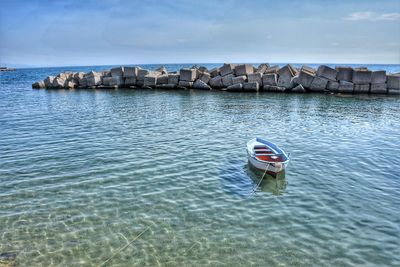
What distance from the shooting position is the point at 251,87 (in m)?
35.5

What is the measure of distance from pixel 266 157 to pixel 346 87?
25.1 metres

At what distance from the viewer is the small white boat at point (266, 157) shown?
438 inches

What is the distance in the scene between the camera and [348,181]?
11195mm

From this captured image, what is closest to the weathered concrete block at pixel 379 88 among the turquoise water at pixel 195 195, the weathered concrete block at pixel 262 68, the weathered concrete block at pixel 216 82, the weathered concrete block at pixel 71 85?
the weathered concrete block at pixel 262 68

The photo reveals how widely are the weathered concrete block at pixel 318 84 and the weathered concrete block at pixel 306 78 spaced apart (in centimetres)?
31

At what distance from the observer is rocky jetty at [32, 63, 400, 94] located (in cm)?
3341

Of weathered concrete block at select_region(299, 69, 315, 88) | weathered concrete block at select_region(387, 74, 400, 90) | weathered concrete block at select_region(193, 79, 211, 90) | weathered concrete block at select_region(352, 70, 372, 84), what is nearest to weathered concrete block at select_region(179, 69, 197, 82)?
weathered concrete block at select_region(193, 79, 211, 90)

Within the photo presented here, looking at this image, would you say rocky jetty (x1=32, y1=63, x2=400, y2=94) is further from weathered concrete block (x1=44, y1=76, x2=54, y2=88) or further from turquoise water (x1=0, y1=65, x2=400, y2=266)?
turquoise water (x1=0, y1=65, x2=400, y2=266)

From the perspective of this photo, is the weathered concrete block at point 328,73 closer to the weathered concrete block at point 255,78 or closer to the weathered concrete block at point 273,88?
the weathered concrete block at point 273,88

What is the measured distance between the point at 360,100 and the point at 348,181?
2136 cm

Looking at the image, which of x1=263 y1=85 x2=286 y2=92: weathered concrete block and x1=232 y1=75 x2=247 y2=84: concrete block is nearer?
x1=263 y1=85 x2=286 y2=92: weathered concrete block

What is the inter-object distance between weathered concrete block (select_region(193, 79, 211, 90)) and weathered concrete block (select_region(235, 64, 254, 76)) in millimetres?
3529

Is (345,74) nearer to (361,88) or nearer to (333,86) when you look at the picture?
(333,86)

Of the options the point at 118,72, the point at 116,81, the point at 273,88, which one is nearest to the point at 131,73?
the point at 118,72
